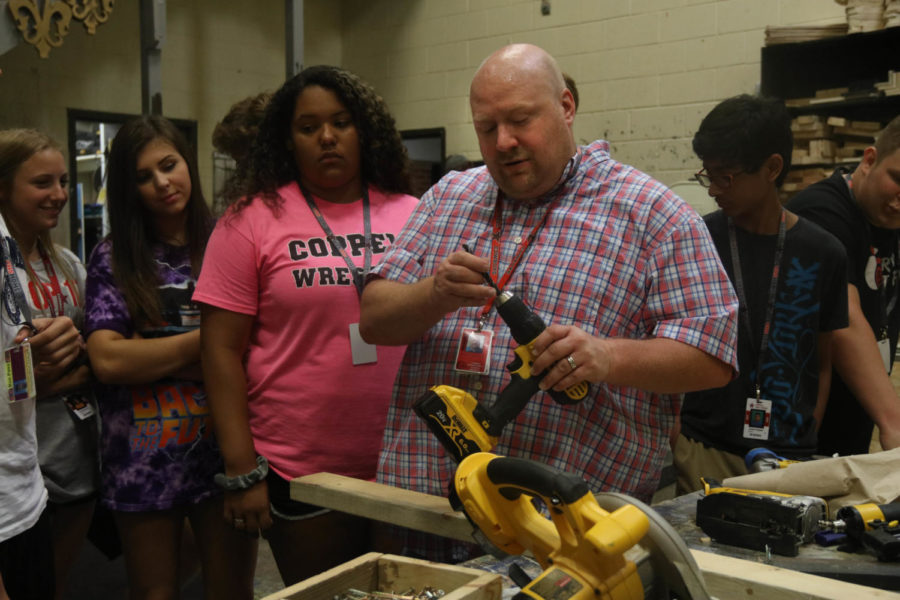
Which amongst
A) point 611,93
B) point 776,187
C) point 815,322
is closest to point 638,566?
point 815,322

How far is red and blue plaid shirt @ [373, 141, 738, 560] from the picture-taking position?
1.39 meters

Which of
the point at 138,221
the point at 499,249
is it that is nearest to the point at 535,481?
the point at 499,249

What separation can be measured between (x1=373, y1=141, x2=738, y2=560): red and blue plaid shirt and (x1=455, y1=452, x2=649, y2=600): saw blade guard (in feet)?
1.26

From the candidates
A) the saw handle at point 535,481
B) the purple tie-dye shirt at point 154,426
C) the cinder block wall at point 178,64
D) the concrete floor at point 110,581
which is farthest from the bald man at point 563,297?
the cinder block wall at point 178,64

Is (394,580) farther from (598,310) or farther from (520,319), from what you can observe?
(598,310)

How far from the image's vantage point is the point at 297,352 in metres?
1.79

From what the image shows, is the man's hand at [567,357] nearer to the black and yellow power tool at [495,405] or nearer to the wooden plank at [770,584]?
the black and yellow power tool at [495,405]

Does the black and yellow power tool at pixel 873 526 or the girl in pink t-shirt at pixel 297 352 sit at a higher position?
the girl in pink t-shirt at pixel 297 352

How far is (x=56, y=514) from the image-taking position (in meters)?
2.24

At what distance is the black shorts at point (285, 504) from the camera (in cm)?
179

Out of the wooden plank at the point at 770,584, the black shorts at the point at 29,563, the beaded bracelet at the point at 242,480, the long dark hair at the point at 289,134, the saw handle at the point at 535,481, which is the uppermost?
the long dark hair at the point at 289,134

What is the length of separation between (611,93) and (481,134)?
4751mm

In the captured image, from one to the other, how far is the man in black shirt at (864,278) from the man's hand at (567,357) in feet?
3.50

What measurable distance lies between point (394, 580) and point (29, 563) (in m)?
0.98
